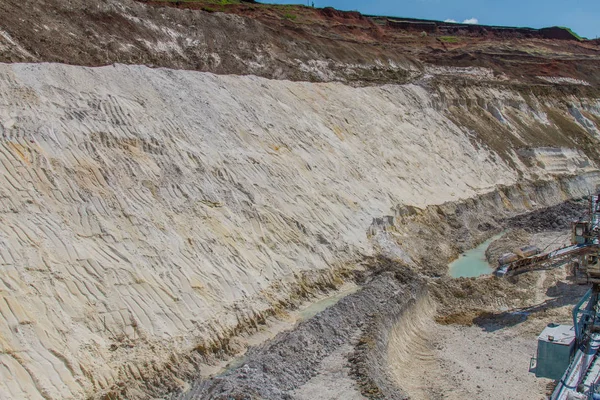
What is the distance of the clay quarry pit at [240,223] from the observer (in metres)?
12.1

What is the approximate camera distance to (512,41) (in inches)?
3027

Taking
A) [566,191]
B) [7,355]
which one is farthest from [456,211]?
[7,355]

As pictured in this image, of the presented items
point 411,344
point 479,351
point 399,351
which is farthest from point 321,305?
point 479,351

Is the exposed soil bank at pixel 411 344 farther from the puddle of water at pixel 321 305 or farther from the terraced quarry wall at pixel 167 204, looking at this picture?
the terraced quarry wall at pixel 167 204

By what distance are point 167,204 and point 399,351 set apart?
7.45 m

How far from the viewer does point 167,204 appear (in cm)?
1642

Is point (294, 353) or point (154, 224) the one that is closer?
point (294, 353)

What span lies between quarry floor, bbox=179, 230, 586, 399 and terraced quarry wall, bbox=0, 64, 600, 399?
1.41m

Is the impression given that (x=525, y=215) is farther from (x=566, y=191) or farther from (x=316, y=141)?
(x=316, y=141)

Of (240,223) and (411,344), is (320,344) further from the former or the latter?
(240,223)

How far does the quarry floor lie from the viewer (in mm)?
12148

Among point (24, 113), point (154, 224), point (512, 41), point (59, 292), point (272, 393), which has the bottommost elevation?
point (272, 393)

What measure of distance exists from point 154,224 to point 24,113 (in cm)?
501

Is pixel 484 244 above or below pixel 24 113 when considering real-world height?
below
